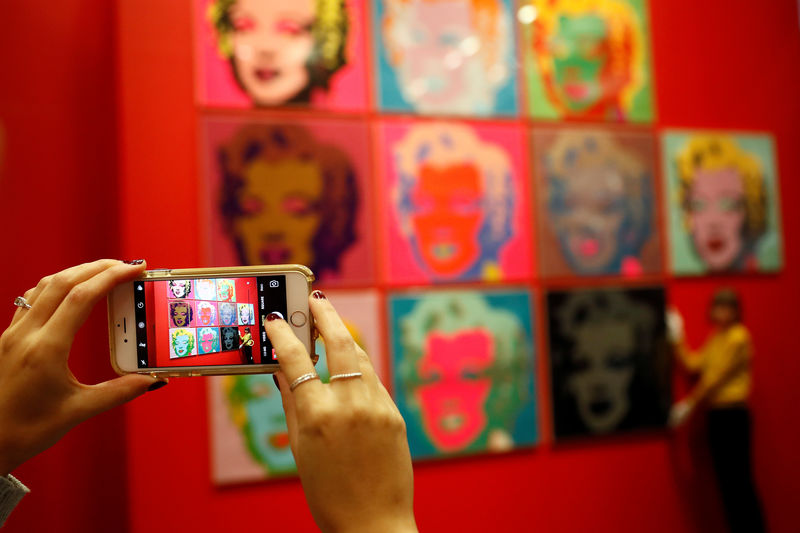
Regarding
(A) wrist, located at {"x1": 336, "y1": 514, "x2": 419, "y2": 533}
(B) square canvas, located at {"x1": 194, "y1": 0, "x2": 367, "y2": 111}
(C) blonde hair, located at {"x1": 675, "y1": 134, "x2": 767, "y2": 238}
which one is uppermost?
(B) square canvas, located at {"x1": 194, "y1": 0, "x2": 367, "y2": 111}

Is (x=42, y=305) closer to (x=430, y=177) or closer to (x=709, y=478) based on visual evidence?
(x=430, y=177)

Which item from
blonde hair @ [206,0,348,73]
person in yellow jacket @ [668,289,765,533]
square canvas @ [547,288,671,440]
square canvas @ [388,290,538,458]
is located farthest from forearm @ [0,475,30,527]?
person in yellow jacket @ [668,289,765,533]

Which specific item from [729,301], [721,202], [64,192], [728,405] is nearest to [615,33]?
[721,202]

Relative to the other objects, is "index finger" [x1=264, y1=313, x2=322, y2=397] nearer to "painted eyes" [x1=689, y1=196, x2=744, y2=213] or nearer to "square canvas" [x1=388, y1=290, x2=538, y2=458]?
"square canvas" [x1=388, y1=290, x2=538, y2=458]

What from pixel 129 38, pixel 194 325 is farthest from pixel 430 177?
pixel 194 325

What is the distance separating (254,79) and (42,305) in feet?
4.98

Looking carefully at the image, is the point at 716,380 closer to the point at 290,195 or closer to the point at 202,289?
the point at 290,195

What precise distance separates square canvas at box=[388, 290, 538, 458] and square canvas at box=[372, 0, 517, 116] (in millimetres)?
686

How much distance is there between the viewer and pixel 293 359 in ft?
2.12

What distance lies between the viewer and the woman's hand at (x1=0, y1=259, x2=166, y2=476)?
795mm

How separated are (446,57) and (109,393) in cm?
185

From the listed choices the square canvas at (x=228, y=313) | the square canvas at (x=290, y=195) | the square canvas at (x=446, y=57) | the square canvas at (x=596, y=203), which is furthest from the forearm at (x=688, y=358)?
the square canvas at (x=228, y=313)

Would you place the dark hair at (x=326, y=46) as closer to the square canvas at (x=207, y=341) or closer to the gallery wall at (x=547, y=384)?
the gallery wall at (x=547, y=384)

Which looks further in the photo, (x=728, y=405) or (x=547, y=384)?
(x=728, y=405)
